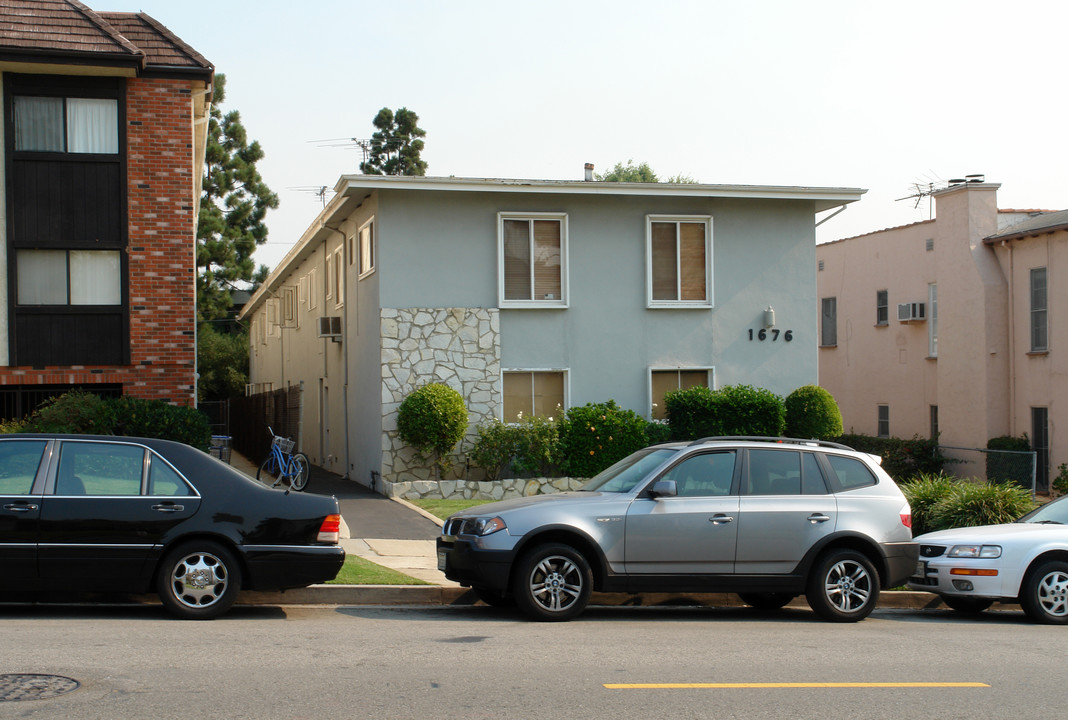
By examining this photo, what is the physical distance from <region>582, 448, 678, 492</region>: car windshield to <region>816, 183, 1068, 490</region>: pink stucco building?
1700 cm

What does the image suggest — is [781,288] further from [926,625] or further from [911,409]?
[926,625]

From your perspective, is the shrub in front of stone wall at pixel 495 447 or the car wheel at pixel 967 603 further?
the shrub in front of stone wall at pixel 495 447

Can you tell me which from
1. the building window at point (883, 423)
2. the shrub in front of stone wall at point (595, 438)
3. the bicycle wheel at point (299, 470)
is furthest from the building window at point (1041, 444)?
the bicycle wheel at point (299, 470)

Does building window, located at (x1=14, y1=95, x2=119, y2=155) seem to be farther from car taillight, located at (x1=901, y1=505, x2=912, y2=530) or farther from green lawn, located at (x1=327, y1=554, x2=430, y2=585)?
car taillight, located at (x1=901, y1=505, x2=912, y2=530)

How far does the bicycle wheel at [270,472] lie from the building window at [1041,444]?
16579mm

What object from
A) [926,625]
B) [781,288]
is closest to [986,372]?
[781,288]

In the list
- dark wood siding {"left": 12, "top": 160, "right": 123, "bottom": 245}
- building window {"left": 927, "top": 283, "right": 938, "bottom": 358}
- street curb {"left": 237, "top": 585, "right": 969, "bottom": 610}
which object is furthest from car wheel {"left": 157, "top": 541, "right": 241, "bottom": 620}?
building window {"left": 927, "top": 283, "right": 938, "bottom": 358}

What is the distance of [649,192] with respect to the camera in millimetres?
20859

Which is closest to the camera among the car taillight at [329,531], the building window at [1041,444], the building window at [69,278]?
the car taillight at [329,531]

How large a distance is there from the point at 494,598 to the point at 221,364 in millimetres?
40979

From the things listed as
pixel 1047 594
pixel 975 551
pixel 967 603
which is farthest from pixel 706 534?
pixel 1047 594

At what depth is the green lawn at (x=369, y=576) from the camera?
10.4 meters

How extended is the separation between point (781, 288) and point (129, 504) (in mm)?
15863

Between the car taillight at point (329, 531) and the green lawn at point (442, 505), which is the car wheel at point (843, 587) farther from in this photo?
the green lawn at point (442, 505)
